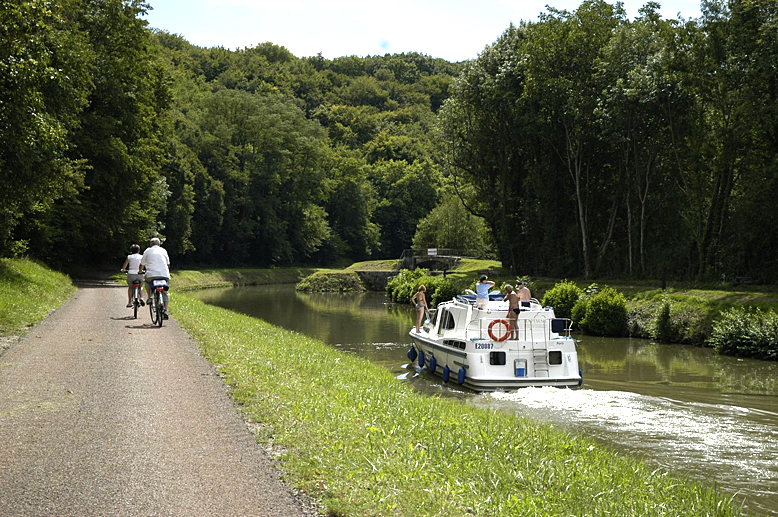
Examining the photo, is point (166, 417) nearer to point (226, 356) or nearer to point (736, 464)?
point (226, 356)

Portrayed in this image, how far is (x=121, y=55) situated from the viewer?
138 ft

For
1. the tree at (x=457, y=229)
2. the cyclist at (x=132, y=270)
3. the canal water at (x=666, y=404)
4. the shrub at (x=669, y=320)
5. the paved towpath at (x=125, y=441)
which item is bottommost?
the canal water at (x=666, y=404)

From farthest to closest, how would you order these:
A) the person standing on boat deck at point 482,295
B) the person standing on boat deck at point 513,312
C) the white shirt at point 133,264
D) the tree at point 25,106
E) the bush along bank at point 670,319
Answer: the bush along bank at point 670,319 < the person standing on boat deck at point 482,295 < the white shirt at point 133,264 < the person standing on boat deck at point 513,312 < the tree at point 25,106

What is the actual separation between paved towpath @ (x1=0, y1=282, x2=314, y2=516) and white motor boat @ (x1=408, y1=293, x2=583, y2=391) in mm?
8158

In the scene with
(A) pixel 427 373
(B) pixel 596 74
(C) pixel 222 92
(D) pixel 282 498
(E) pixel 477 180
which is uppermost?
(C) pixel 222 92

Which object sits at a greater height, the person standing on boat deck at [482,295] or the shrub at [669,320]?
the person standing on boat deck at [482,295]

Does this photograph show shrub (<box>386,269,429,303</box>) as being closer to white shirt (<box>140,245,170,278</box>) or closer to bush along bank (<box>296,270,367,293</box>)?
bush along bank (<box>296,270,367,293</box>)

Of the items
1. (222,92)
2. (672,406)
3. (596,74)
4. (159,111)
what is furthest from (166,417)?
(222,92)

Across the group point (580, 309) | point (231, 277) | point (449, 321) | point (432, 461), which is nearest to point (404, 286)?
point (580, 309)

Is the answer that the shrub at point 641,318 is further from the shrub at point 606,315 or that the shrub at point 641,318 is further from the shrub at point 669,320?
the shrub at point 606,315

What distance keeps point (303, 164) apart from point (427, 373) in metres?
78.3

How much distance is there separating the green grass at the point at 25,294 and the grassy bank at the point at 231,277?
98.2 ft

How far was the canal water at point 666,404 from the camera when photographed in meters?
10.8

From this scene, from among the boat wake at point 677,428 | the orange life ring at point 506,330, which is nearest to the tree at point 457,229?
the orange life ring at point 506,330
